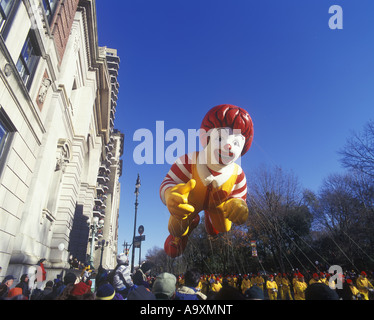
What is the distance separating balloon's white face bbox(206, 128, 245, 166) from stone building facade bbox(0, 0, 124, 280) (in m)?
6.11

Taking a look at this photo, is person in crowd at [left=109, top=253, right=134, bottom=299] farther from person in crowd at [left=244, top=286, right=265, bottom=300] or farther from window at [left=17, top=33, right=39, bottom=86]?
window at [left=17, top=33, right=39, bottom=86]

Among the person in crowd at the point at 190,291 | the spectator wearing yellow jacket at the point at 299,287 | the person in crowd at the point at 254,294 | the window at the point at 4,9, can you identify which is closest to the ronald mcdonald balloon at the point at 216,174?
the person in crowd at the point at 190,291

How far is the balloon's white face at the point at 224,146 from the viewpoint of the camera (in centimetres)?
568

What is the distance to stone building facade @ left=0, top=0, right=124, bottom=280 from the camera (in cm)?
768

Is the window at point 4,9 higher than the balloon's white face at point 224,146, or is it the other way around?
the window at point 4,9

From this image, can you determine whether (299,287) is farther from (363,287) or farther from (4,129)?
(4,129)

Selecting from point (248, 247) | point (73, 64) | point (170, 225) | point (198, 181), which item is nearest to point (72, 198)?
point (73, 64)

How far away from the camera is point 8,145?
25.7 feet

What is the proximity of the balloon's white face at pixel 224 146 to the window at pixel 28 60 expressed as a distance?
7619 mm

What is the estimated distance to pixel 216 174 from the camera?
19.5 feet

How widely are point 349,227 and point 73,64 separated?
2594 cm

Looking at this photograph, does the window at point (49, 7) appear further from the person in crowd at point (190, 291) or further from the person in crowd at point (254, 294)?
the person in crowd at point (254, 294)

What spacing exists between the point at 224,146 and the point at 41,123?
8296 mm

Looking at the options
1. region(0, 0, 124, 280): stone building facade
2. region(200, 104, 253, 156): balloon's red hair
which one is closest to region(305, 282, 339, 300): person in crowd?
region(200, 104, 253, 156): balloon's red hair
